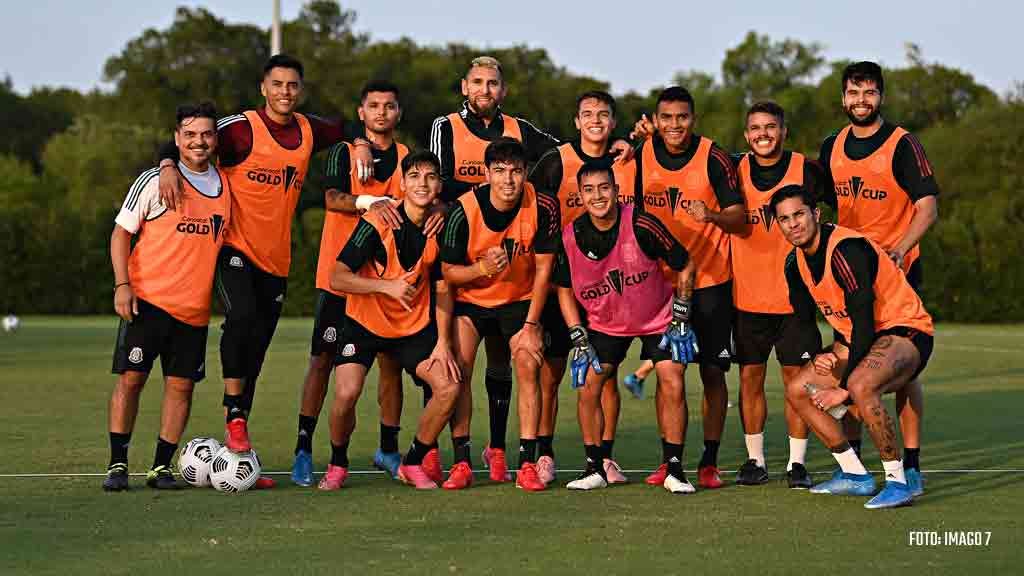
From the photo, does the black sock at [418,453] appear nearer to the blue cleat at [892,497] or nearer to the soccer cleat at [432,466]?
the soccer cleat at [432,466]

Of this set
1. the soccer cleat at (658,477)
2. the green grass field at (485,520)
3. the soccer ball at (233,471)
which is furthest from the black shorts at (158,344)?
the soccer cleat at (658,477)

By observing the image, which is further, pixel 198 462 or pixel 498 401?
pixel 498 401

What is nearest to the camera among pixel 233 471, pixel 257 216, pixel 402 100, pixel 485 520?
pixel 485 520

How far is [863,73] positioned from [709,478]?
8.31ft

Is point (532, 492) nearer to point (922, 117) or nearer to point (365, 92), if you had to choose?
point (365, 92)

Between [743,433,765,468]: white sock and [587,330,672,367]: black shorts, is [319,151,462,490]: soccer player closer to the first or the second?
[587,330,672,367]: black shorts

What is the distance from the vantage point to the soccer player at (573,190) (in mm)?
8500

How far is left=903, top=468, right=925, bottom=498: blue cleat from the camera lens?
305 inches

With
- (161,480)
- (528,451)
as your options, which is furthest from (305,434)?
(528,451)

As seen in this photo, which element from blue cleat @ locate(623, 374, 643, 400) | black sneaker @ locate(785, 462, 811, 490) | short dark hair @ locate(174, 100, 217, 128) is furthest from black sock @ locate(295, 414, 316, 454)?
blue cleat @ locate(623, 374, 643, 400)

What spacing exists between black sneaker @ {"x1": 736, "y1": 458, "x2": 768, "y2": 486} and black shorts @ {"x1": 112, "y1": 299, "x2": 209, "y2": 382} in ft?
10.5

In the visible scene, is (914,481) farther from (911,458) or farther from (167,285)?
(167,285)

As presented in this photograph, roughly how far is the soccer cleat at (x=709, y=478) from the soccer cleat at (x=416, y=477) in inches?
59.9

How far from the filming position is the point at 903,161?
8438mm
